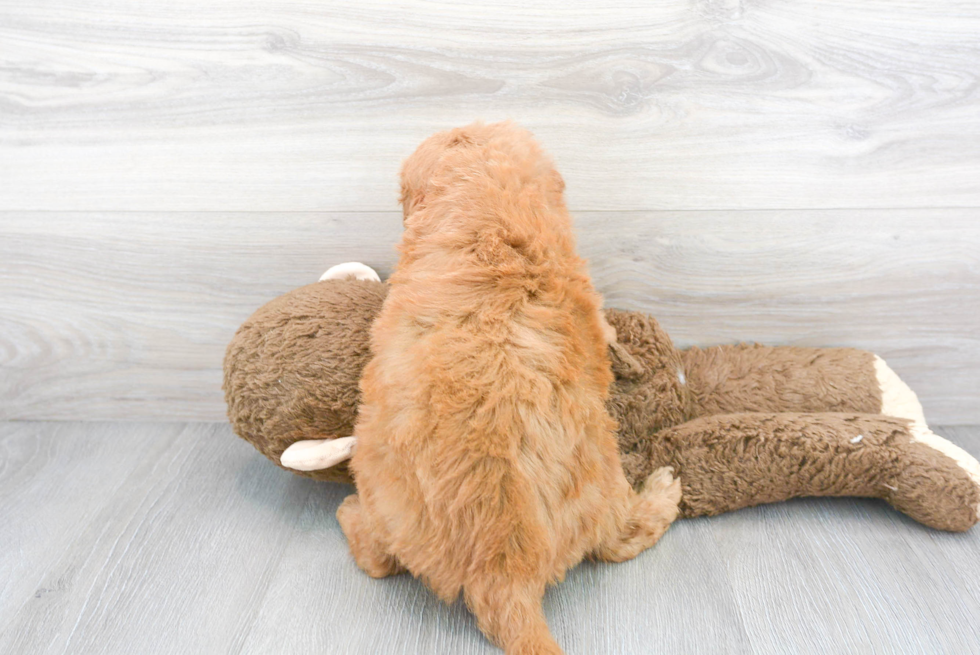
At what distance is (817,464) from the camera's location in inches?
37.6

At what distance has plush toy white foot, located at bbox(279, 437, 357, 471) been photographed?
0.91m

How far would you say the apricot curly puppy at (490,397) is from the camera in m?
0.73

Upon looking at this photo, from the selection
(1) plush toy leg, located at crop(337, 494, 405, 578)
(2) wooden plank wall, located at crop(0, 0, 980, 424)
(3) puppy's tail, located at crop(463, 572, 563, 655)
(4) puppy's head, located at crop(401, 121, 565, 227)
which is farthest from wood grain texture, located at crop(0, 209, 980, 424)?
(3) puppy's tail, located at crop(463, 572, 563, 655)

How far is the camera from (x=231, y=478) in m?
1.13

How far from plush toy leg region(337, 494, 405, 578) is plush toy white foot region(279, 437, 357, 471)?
8cm

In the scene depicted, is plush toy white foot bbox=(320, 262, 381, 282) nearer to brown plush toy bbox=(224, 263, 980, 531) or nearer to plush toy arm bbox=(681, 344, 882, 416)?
brown plush toy bbox=(224, 263, 980, 531)

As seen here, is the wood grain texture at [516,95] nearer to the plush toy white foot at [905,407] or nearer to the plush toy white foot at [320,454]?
the plush toy white foot at [905,407]

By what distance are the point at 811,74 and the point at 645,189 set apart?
0.30 m

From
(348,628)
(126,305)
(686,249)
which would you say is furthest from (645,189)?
(126,305)

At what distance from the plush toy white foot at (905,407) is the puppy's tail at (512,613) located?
24.5 inches

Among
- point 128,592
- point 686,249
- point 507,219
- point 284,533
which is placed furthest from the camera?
point 686,249

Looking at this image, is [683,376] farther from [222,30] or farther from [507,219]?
[222,30]

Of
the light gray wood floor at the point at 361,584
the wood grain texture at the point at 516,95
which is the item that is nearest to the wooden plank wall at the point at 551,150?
the wood grain texture at the point at 516,95

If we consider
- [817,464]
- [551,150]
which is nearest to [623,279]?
[551,150]
